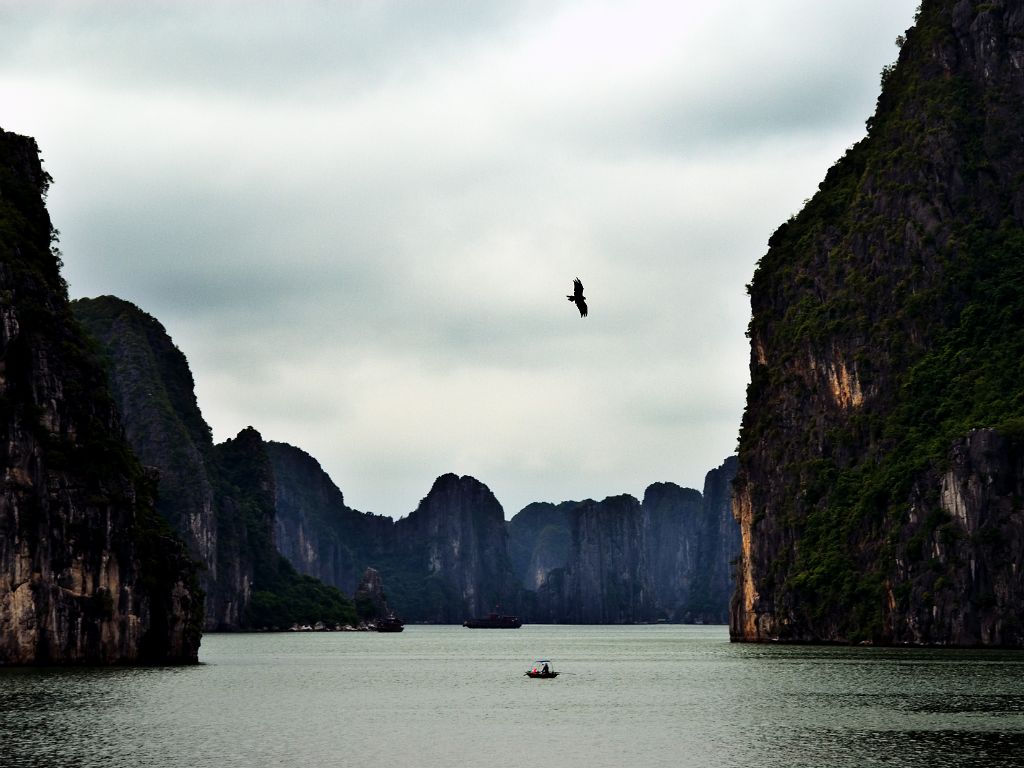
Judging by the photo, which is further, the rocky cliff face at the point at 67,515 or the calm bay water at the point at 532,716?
the rocky cliff face at the point at 67,515

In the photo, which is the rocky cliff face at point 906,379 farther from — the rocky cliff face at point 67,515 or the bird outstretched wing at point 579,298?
the bird outstretched wing at point 579,298

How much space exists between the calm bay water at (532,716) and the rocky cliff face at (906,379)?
68.8 ft

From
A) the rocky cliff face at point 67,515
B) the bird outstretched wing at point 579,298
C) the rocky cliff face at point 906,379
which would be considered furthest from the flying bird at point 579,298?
the rocky cliff face at point 906,379

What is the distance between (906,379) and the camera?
532 feet

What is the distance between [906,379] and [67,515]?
96149mm

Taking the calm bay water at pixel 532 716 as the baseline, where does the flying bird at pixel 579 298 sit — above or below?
above

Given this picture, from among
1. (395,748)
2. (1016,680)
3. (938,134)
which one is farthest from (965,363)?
(395,748)

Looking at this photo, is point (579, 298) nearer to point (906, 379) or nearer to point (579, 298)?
point (579, 298)

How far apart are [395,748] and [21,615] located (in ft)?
157

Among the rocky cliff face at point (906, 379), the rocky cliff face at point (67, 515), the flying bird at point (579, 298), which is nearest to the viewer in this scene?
the flying bird at point (579, 298)

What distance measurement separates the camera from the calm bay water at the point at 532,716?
55750mm

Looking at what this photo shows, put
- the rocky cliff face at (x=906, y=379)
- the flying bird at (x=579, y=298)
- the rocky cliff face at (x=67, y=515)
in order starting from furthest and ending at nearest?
the rocky cliff face at (x=906, y=379)
the rocky cliff face at (x=67, y=515)
the flying bird at (x=579, y=298)

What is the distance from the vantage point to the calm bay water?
5575cm

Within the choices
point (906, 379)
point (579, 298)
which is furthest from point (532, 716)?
point (906, 379)
